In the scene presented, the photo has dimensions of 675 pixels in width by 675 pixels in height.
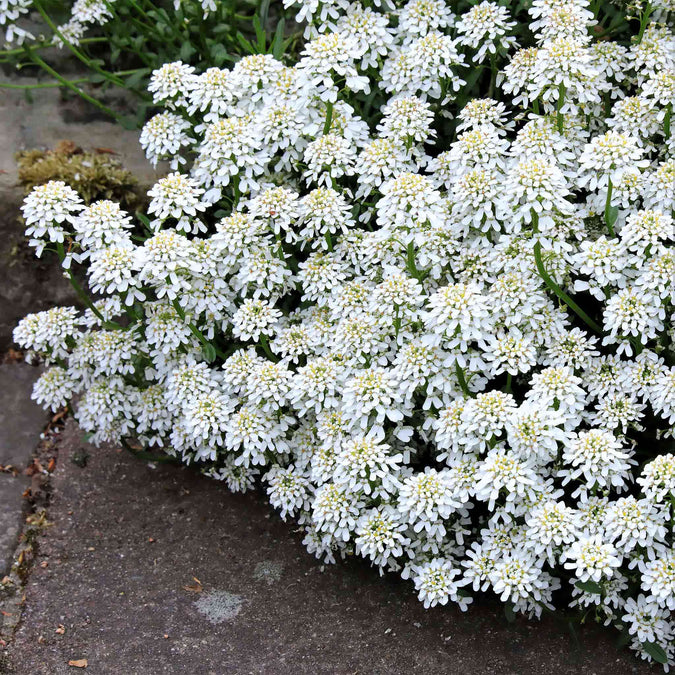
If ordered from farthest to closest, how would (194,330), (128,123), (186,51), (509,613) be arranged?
(128,123) → (186,51) → (194,330) → (509,613)

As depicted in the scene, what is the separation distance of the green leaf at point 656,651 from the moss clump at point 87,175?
9.68 feet

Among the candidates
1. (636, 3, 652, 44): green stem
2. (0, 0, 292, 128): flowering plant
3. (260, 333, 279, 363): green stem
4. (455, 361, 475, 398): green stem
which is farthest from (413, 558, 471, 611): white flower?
(0, 0, 292, 128): flowering plant

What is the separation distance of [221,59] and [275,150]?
81 cm

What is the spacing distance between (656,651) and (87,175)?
10.3ft

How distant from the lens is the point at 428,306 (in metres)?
3.00

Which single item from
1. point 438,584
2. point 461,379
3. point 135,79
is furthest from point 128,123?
point 438,584

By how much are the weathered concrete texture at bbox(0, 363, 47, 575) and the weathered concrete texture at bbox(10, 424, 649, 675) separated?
0.14 meters

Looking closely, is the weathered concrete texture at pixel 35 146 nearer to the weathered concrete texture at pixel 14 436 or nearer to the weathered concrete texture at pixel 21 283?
the weathered concrete texture at pixel 21 283

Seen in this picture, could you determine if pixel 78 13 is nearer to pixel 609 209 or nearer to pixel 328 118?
pixel 328 118

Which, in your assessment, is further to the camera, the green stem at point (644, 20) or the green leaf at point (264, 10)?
the green leaf at point (264, 10)

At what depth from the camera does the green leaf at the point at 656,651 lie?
2887 mm

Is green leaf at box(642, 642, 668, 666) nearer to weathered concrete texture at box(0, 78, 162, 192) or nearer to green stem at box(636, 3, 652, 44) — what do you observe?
green stem at box(636, 3, 652, 44)

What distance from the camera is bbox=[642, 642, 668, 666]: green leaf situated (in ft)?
9.47

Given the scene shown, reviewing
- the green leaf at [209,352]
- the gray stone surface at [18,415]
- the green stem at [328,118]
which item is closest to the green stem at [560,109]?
the green stem at [328,118]
